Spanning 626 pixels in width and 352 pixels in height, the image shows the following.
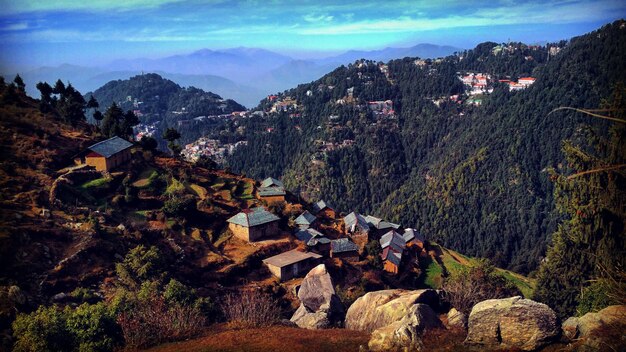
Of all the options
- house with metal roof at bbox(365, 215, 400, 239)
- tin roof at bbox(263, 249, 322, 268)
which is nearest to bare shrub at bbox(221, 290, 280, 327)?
tin roof at bbox(263, 249, 322, 268)

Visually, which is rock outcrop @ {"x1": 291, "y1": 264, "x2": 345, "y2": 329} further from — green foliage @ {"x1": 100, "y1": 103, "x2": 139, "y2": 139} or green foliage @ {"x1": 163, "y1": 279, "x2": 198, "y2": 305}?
green foliage @ {"x1": 100, "y1": 103, "x2": 139, "y2": 139}

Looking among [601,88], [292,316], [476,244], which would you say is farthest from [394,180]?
[292,316]

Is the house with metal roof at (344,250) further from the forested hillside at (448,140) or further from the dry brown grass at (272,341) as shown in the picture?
the forested hillside at (448,140)

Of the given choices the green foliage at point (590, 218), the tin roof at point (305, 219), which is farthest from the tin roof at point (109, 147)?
the green foliage at point (590, 218)

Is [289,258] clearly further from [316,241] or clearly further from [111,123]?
[111,123]

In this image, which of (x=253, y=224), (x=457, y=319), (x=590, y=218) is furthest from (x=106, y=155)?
(x=590, y=218)

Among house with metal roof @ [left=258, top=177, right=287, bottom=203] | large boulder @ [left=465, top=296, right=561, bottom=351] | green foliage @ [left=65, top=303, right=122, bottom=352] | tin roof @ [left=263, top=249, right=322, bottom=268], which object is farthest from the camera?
house with metal roof @ [left=258, top=177, right=287, bottom=203]

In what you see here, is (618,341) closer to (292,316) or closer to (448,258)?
(292,316)

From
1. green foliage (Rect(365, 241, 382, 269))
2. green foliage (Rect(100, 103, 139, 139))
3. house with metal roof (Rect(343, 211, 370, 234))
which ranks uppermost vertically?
green foliage (Rect(100, 103, 139, 139))
